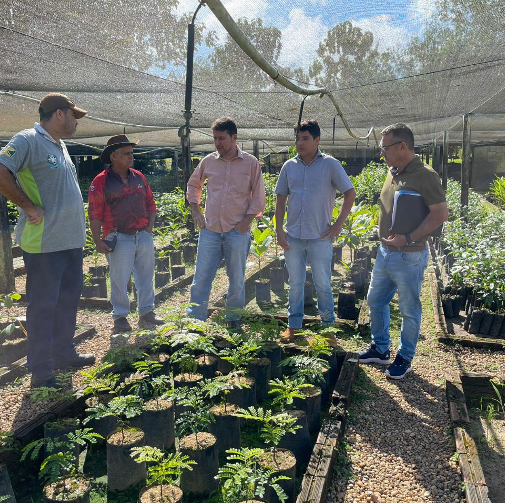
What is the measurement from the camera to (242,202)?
3.79 metres

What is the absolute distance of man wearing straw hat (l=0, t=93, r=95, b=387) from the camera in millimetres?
2883

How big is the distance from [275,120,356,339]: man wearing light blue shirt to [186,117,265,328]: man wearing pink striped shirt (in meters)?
0.26

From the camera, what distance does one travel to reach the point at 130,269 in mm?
4066

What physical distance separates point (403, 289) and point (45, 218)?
7.89 ft

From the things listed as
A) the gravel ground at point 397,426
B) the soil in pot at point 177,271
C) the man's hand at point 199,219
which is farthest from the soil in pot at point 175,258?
the man's hand at point 199,219

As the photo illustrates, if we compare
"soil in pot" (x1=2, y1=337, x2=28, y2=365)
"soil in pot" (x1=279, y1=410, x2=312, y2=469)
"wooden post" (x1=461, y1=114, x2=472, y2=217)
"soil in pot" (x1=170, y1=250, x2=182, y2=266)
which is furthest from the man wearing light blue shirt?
"wooden post" (x1=461, y1=114, x2=472, y2=217)

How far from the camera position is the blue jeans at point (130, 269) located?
400 centimetres

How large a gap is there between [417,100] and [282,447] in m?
5.48

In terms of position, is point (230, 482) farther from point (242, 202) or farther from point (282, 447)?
point (242, 202)

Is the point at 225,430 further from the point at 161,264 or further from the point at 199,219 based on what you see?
the point at 161,264

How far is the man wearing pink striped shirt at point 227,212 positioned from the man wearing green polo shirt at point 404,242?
1.04 metres

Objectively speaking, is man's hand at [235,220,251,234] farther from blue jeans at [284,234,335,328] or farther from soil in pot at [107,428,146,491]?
soil in pot at [107,428,146,491]

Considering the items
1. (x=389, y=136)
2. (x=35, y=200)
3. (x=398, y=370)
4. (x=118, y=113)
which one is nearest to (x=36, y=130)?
(x=35, y=200)

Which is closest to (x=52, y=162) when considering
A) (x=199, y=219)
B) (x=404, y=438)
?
(x=199, y=219)
